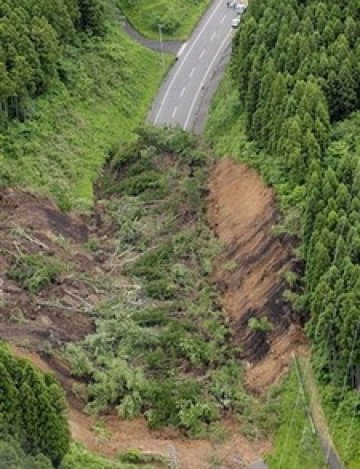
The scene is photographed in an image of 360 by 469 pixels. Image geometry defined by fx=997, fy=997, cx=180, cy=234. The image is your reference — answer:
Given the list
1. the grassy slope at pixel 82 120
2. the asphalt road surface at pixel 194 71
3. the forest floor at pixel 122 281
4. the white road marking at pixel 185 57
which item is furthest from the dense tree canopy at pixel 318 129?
the grassy slope at pixel 82 120

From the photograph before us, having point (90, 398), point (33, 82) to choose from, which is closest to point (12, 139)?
point (33, 82)

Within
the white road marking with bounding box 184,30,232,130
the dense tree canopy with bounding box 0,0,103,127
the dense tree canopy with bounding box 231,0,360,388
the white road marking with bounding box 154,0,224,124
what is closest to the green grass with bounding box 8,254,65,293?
the dense tree canopy with bounding box 231,0,360,388

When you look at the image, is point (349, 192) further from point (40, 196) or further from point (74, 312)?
point (40, 196)

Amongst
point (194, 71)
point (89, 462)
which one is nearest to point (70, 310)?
point (89, 462)

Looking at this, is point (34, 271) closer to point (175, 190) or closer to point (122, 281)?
point (122, 281)

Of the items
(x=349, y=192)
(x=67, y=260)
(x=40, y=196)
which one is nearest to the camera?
(x=349, y=192)

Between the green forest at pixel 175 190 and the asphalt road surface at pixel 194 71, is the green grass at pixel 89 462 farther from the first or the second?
the asphalt road surface at pixel 194 71
